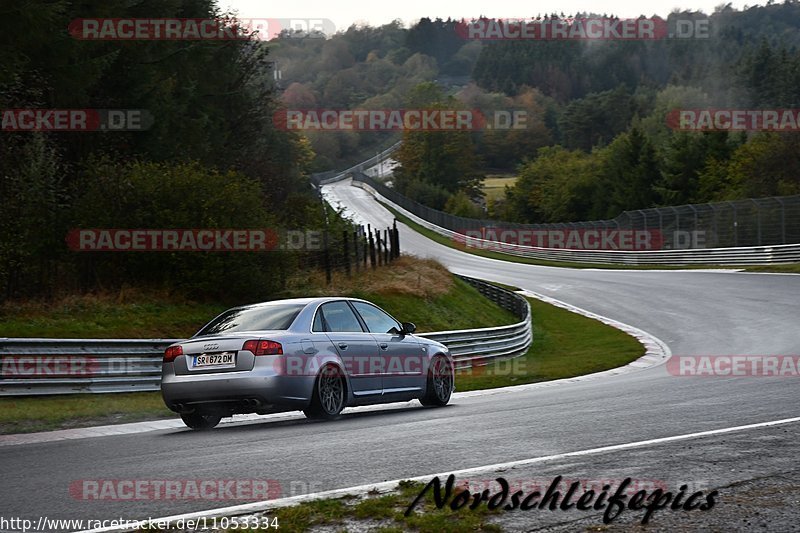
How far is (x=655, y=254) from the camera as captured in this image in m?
55.8

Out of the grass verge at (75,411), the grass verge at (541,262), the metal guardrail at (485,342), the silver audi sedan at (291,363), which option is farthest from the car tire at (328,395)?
the grass verge at (541,262)

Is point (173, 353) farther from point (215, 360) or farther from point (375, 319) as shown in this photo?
point (375, 319)

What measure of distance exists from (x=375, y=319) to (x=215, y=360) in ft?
8.74

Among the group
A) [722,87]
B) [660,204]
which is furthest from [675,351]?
[722,87]

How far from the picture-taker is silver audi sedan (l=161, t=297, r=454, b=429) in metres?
11.4

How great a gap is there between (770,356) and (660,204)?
76282 millimetres

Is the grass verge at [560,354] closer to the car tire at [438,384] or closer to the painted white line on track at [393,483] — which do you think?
the car tire at [438,384]

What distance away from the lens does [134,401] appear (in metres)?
15.7

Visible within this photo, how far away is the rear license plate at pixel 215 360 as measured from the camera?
1143 cm

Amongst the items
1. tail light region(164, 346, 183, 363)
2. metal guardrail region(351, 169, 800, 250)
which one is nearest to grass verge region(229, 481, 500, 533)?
tail light region(164, 346, 183, 363)

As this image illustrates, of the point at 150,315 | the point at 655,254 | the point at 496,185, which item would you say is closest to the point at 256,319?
the point at 150,315

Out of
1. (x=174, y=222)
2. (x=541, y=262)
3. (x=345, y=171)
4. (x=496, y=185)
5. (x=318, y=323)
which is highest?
(x=345, y=171)

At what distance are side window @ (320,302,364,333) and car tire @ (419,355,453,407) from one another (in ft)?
4.65

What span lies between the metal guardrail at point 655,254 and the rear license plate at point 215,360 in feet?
126
